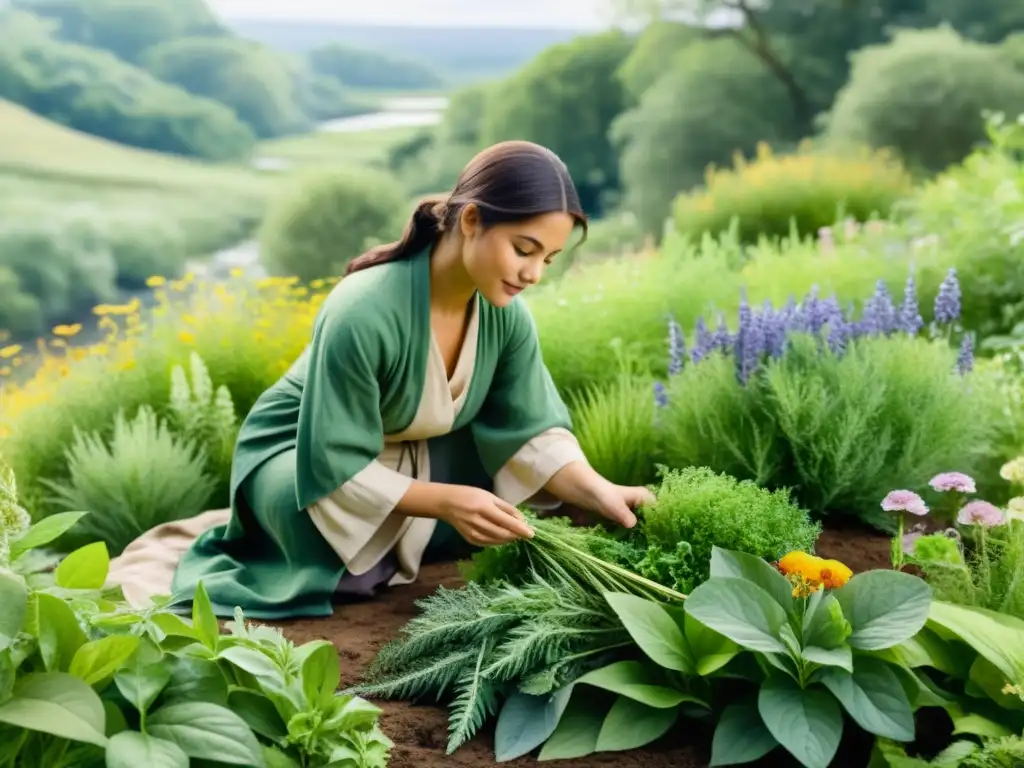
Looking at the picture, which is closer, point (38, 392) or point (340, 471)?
point (340, 471)

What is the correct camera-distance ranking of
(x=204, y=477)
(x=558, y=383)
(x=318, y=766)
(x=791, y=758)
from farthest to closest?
(x=558, y=383), (x=204, y=477), (x=791, y=758), (x=318, y=766)

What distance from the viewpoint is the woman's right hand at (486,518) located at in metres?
2.23

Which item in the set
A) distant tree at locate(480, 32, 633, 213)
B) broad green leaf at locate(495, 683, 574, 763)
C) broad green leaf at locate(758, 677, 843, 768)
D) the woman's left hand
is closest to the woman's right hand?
the woman's left hand

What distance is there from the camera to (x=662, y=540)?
7.38ft

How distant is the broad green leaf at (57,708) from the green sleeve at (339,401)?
3.15 ft

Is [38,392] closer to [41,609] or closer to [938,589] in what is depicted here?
[41,609]

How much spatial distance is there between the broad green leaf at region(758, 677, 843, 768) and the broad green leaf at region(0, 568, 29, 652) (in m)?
1.03

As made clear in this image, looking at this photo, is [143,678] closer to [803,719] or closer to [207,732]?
[207,732]

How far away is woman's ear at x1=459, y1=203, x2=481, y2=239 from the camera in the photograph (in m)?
2.31

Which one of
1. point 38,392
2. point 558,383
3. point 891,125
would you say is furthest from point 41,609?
point 891,125

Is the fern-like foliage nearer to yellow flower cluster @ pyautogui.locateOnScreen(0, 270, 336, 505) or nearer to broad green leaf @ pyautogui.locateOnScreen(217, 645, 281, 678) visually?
broad green leaf @ pyautogui.locateOnScreen(217, 645, 281, 678)

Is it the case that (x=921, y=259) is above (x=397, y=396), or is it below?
below

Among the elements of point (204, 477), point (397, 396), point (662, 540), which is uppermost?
point (397, 396)

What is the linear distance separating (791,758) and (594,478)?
712 mm
